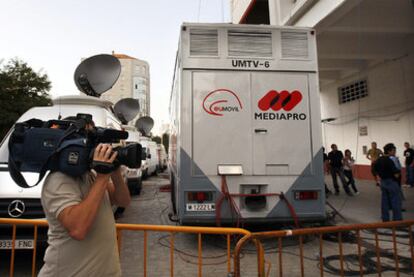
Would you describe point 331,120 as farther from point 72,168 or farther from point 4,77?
point 4,77

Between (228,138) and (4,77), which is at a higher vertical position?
(4,77)

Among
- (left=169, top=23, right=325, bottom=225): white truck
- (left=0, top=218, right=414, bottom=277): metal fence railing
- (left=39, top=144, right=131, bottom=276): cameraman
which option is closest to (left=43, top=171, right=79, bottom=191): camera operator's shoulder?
(left=39, top=144, right=131, bottom=276): cameraman

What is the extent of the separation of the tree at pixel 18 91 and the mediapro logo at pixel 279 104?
63.7ft

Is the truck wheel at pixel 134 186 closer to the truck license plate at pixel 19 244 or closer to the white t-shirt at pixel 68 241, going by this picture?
the truck license plate at pixel 19 244

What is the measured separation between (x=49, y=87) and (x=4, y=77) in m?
3.48

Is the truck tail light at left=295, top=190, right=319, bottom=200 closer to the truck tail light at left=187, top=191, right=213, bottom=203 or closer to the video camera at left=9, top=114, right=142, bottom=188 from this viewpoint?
the truck tail light at left=187, top=191, right=213, bottom=203

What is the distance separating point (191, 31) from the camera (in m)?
5.15

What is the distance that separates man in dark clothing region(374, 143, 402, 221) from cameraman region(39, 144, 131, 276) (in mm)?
6356

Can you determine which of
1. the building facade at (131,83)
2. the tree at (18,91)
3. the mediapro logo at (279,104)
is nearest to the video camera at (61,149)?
the mediapro logo at (279,104)

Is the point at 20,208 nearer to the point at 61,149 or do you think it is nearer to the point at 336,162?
the point at 61,149

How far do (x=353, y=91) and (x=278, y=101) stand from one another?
12.6 meters

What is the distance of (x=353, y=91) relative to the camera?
15867 millimetres

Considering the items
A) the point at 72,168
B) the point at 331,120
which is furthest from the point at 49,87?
the point at 72,168

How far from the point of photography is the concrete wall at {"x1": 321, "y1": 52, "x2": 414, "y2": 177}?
40.9ft
